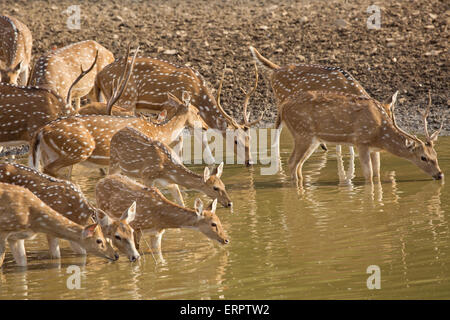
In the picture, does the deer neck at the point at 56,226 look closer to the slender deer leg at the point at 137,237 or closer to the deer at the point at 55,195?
the deer at the point at 55,195

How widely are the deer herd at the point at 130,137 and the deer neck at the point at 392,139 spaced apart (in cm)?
1

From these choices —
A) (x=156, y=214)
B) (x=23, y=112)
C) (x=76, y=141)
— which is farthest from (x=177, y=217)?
(x=23, y=112)

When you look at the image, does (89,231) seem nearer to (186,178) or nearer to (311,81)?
(186,178)

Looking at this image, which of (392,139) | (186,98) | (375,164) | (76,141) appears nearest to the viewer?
(76,141)

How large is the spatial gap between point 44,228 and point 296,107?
4586mm

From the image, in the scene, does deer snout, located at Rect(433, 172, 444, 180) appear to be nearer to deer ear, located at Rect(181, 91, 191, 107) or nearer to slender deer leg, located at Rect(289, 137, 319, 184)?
slender deer leg, located at Rect(289, 137, 319, 184)

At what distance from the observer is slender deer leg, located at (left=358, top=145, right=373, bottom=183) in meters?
11.4

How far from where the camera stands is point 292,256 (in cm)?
825

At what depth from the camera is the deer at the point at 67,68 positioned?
44.1 ft

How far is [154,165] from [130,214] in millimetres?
1929

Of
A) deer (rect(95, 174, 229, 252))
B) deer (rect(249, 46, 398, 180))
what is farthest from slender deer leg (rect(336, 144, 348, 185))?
deer (rect(95, 174, 229, 252))

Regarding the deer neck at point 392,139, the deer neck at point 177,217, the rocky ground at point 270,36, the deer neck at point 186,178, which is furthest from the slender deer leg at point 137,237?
the rocky ground at point 270,36
